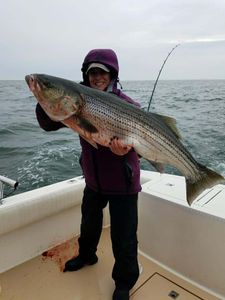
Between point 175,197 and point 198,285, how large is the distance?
901 mm

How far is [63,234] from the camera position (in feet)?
13.6

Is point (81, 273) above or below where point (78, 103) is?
below

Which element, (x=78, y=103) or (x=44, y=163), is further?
(x=44, y=163)

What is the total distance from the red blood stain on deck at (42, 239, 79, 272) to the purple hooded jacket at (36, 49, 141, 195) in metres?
1.32

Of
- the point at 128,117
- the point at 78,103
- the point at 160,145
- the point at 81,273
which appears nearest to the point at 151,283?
the point at 81,273

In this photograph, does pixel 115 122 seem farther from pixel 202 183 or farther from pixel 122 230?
pixel 122 230

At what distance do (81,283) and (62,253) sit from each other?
613 millimetres

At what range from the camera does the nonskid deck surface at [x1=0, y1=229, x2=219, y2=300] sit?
10.6 feet

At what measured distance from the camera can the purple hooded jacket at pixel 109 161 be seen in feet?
9.32

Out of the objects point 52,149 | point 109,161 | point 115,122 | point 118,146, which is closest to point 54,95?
point 115,122

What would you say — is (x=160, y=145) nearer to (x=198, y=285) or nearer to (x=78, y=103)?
(x=78, y=103)

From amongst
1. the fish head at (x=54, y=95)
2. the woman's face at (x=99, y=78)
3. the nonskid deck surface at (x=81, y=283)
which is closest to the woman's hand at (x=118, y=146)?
the fish head at (x=54, y=95)

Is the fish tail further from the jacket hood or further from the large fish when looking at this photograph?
the jacket hood

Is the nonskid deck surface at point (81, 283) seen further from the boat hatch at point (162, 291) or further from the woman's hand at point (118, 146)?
the woman's hand at point (118, 146)
